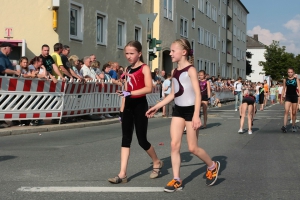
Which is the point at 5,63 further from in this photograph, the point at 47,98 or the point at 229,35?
the point at 229,35

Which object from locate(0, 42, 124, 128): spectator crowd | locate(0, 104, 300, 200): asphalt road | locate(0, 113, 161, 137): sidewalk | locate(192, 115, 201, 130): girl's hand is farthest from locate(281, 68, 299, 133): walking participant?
locate(192, 115, 201, 130): girl's hand

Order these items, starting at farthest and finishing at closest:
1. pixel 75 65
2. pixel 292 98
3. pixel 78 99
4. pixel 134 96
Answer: pixel 75 65
pixel 78 99
pixel 292 98
pixel 134 96

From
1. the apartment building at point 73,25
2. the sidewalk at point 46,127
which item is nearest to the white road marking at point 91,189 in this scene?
the sidewalk at point 46,127

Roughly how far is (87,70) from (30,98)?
364 centimetres

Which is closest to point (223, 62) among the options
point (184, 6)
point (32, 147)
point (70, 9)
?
point (184, 6)

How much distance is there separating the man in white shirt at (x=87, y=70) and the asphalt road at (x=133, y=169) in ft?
15.9

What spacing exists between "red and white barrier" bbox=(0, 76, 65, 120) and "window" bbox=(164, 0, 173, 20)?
78.5 ft

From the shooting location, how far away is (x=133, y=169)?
748cm

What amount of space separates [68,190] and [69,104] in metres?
9.86

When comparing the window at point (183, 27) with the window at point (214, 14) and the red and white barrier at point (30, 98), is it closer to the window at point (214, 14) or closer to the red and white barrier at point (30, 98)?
the window at point (214, 14)

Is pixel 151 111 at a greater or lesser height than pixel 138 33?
lesser

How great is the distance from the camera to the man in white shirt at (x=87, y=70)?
55.8ft

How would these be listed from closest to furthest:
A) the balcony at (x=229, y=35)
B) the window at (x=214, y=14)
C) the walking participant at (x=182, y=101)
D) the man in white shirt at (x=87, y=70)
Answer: the walking participant at (x=182, y=101) < the man in white shirt at (x=87, y=70) < the window at (x=214, y=14) < the balcony at (x=229, y=35)

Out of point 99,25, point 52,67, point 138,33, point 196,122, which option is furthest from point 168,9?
point 196,122
